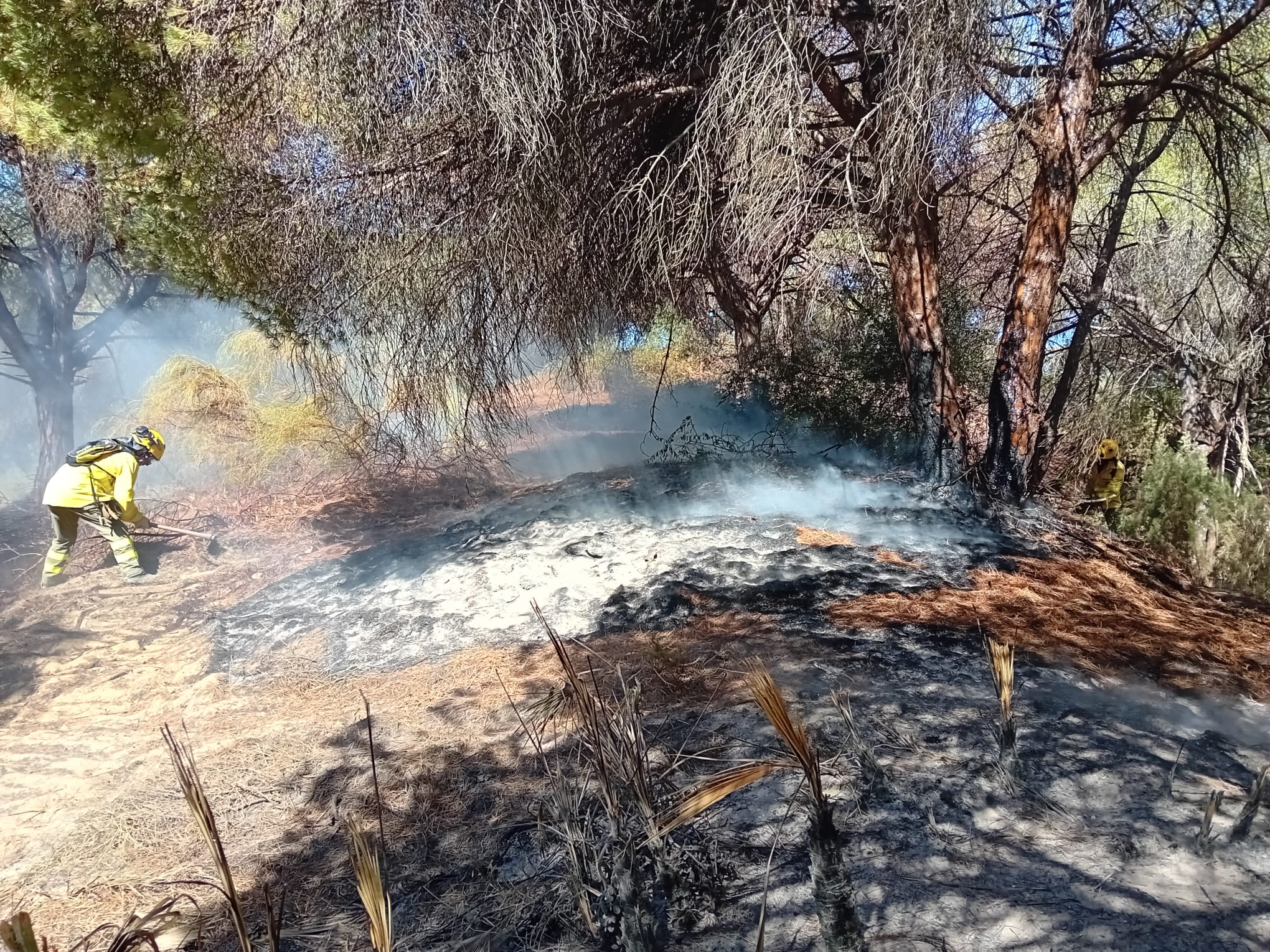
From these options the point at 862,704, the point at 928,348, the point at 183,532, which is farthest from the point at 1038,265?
the point at 183,532

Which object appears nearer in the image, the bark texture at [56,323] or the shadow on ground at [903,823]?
the shadow on ground at [903,823]

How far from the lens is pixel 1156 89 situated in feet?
18.7

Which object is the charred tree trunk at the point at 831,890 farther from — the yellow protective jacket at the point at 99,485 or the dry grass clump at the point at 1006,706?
the yellow protective jacket at the point at 99,485

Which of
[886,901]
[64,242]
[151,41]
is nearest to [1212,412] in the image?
[886,901]

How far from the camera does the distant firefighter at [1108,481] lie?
7684mm

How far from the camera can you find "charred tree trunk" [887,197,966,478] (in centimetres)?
647

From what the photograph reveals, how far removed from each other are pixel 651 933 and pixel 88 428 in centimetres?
1491

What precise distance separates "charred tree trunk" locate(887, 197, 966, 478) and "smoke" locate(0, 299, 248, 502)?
34.0 feet

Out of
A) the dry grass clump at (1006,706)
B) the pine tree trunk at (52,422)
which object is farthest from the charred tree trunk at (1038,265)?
the pine tree trunk at (52,422)

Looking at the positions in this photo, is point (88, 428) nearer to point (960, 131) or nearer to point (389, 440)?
point (389, 440)

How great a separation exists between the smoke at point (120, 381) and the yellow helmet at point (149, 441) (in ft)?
11.5

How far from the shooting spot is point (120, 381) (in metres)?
16.9

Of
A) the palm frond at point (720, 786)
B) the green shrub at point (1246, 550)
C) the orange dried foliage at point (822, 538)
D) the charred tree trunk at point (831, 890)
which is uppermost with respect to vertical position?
the palm frond at point (720, 786)

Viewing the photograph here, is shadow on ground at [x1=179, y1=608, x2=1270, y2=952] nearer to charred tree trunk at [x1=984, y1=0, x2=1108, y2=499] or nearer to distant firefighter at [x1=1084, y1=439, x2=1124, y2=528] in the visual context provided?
charred tree trunk at [x1=984, y1=0, x2=1108, y2=499]
